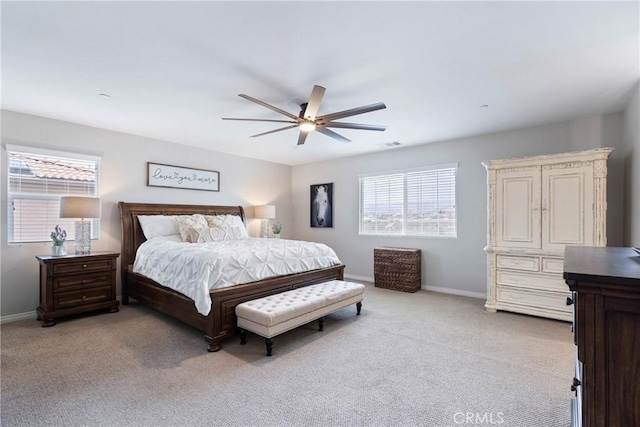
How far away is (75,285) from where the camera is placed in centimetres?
371

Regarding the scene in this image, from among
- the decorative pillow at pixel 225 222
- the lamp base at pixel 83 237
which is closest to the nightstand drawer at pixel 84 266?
the lamp base at pixel 83 237

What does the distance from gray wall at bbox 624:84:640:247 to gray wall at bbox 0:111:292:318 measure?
5755 millimetres

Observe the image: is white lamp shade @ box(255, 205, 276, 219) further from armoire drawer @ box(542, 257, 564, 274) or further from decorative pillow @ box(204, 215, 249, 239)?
armoire drawer @ box(542, 257, 564, 274)

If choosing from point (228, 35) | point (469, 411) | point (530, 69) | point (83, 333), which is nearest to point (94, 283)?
point (83, 333)

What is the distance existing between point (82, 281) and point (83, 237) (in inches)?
23.6

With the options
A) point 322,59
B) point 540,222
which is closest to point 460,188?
point 540,222

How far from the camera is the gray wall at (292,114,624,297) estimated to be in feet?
12.7

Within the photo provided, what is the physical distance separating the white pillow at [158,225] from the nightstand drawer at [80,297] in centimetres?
94

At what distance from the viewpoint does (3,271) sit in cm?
367

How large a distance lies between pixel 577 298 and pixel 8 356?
4.16 m

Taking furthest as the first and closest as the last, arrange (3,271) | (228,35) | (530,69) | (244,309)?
(3,271), (244,309), (530,69), (228,35)

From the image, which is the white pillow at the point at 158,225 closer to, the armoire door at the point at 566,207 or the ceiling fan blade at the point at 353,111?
the ceiling fan blade at the point at 353,111

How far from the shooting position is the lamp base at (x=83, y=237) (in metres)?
3.94

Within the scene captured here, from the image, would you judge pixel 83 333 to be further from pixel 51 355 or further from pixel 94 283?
pixel 94 283
